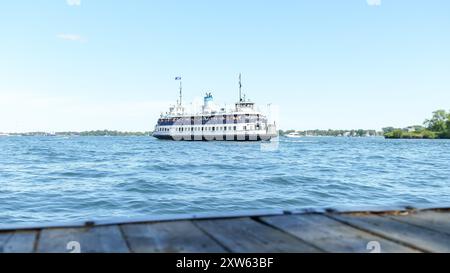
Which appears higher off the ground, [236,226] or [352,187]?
[236,226]

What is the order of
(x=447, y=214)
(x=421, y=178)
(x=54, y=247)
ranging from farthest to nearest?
(x=421, y=178)
(x=447, y=214)
(x=54, y=247)

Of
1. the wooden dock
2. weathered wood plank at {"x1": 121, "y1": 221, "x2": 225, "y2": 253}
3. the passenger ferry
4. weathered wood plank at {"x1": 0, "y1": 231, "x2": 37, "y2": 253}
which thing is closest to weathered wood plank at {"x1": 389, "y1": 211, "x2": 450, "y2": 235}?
the wooden dock

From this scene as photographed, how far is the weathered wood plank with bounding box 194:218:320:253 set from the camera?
87.1 inches

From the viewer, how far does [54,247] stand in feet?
7.18

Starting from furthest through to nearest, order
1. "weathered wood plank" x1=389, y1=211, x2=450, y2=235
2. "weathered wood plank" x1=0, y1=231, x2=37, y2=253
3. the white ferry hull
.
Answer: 1. the white ferry hull
2. "weathered wood plank" x1=389, y1=211, x2=450, y2=235
3. "weathered wood plank" x1=0, y1=231, x2=37, y2=253

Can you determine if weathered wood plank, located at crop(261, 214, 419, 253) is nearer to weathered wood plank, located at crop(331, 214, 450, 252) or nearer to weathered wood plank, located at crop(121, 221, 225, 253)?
weathered wood plank, located at crop(331, 214, 450, 252)

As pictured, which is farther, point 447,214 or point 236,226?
point 447,214

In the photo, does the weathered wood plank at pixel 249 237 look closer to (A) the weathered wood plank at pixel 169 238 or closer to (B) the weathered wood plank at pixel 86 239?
(A) the weathered wood plank at pixel 169 238

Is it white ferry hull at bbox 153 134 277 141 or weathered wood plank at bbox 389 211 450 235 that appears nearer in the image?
weathered wood plank at bbox 389 211 450 235

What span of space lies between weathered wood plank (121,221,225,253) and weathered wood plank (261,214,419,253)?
60 cm
